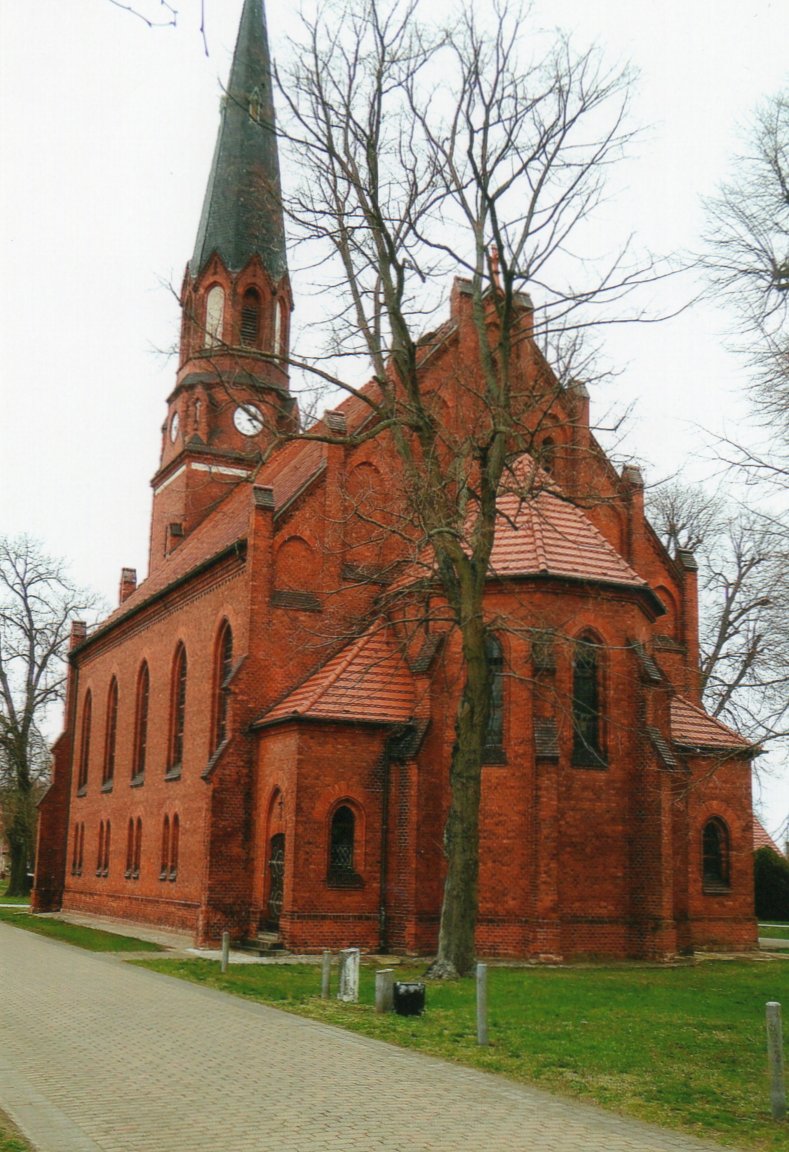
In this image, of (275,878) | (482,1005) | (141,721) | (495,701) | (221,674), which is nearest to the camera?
(482,1005)

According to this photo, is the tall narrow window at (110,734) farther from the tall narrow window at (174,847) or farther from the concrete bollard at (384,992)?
the concrete bollard at (384,992)

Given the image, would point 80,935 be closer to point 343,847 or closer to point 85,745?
point 343,847

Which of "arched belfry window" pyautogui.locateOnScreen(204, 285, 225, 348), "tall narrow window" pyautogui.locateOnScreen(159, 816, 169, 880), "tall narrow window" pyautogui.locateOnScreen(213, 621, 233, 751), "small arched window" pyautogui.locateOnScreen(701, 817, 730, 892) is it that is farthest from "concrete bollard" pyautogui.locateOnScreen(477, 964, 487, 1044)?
"arched belfry window" pyautogui.locateOnScreen(204, 285, 225, 348)

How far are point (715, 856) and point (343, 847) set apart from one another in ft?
30.4

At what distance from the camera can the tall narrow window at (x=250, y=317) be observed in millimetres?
37062

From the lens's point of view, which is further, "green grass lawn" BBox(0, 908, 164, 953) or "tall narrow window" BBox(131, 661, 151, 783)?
"tall narrow window" BBox(131, 661, 151, 783)

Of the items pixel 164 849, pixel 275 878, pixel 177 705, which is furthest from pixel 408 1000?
pixel 177 705

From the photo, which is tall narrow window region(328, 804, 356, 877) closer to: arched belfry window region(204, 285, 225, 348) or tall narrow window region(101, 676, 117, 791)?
tall narrow window region(101, 676, 117, 791)

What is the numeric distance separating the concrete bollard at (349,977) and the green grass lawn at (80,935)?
31.2ft

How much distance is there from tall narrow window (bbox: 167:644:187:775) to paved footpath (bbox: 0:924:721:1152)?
16322mm

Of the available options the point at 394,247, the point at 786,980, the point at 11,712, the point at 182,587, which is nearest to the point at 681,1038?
the point at 786,980

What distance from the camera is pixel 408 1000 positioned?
14.3 m

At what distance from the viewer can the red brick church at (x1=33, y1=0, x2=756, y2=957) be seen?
73.9 feet

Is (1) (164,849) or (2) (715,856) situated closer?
(2) (715,856)
